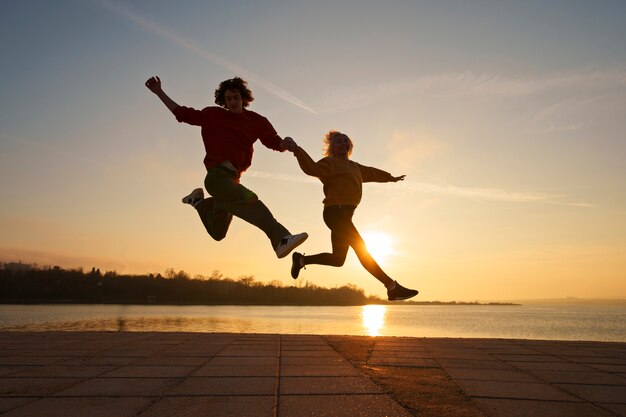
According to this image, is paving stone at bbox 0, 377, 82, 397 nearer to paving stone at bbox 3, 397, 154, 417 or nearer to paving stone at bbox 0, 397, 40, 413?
paving stone at bbox 0, 397, 40, 413

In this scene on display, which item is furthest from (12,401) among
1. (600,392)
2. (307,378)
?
(600,392)

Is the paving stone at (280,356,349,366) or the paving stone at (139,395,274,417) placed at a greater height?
the paving stone at (280,356,349,366)

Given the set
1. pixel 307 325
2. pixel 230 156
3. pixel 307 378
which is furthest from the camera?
pixel 307 325

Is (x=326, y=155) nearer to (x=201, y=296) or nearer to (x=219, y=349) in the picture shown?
(x=219, y=349)

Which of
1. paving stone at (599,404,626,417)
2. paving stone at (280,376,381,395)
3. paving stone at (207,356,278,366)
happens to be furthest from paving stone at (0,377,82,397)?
paving stone at (599,404,626,417)

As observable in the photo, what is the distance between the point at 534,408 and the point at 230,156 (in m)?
3.52

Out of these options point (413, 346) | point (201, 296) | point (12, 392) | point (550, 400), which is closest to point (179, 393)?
point (12, 392)

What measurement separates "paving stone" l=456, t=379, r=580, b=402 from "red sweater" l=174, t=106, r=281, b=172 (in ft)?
9.84

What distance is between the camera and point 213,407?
3.21m

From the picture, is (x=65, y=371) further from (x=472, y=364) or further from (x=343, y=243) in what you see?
(x=472, y=364)

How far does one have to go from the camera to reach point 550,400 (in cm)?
361

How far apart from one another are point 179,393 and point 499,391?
7.33 ft

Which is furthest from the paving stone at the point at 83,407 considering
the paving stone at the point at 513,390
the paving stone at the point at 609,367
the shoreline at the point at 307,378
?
the paving stone at the point at 609,367

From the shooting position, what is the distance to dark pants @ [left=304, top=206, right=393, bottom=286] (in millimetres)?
6258
